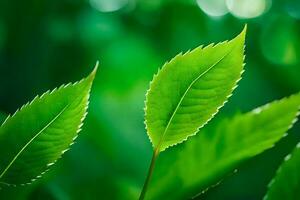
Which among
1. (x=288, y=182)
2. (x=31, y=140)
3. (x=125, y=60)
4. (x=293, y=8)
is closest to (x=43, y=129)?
(x=31, y=140)

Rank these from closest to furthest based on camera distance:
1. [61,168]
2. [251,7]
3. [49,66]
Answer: [61,168]
[49,66]
[251,7]

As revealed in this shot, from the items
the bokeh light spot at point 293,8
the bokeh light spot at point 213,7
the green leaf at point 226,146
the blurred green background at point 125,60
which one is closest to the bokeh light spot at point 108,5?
the blurred green background at point 125,60

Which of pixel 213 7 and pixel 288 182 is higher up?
pixel 213 7

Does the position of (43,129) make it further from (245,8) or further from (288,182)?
(245,8)

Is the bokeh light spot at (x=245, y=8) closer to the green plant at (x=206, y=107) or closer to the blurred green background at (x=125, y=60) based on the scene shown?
the blurred green background at (x=125, y=60)

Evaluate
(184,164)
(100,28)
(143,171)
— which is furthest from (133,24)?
(184,164)

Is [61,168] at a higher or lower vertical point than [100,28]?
lower

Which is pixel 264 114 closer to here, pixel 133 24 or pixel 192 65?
pixel 192 65

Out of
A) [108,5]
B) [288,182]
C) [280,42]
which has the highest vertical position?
[108,5]
